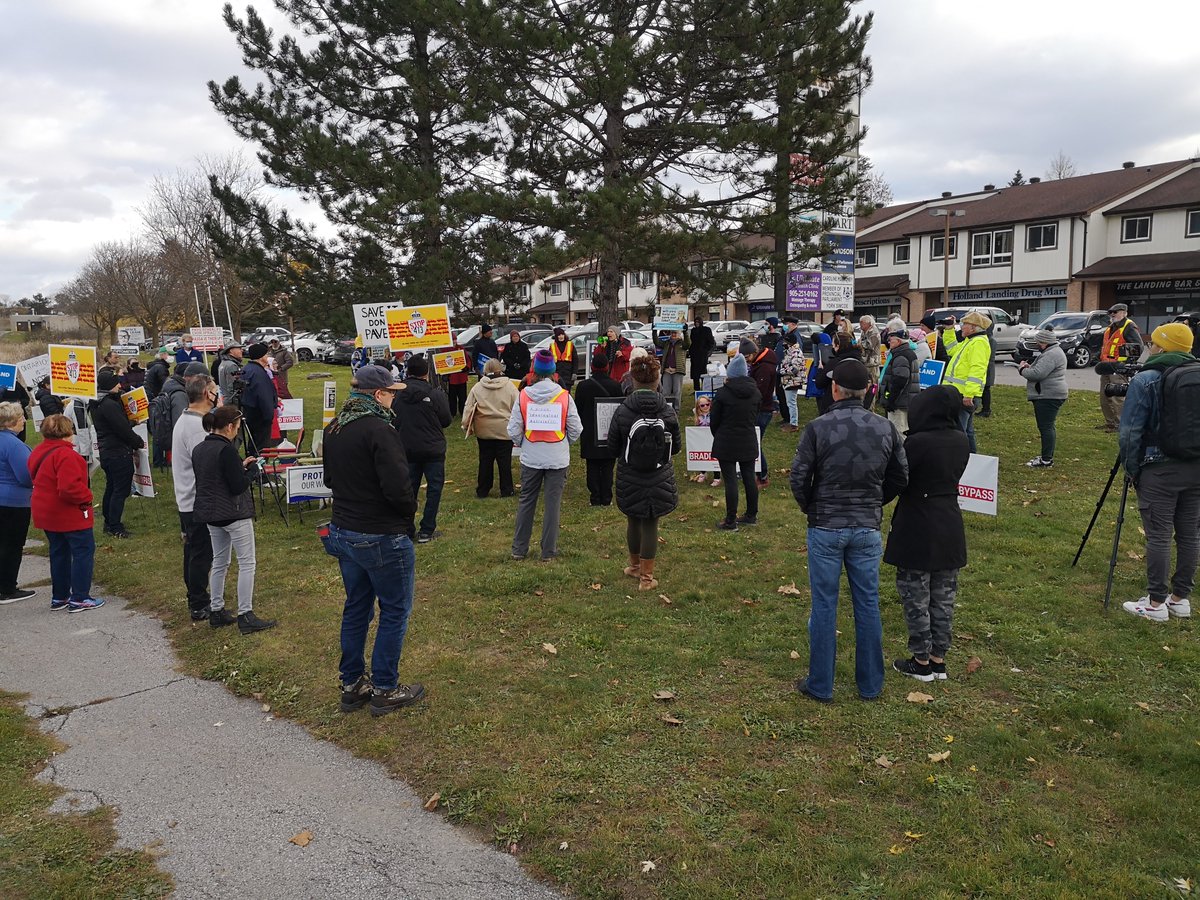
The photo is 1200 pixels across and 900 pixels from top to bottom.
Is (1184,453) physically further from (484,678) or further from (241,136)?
(241,136)

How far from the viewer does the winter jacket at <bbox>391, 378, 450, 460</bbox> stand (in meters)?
8.55

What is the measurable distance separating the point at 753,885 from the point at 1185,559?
4.48 m

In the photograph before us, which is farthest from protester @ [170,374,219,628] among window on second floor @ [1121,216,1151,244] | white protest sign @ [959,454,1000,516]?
window on second floor @ [1121,216,1151,244]

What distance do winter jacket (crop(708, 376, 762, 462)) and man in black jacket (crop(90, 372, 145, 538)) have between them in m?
6.52

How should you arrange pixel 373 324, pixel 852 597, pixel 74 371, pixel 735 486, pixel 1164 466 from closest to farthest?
pixel 852 597 < pixel 1164 466 < pixel 735 486 < pixel 74 371 < pixel 373 324

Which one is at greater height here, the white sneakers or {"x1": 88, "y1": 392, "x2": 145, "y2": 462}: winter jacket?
{"x1": 88, "y1": 392, "x2": 145, "y2": 462}: winter jacket

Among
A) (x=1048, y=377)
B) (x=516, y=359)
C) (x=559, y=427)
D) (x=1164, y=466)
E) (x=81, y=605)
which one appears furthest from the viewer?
(x=516, y=359)

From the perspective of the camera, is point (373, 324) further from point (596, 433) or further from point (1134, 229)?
point (1134, 229)

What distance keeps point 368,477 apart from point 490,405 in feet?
16.7

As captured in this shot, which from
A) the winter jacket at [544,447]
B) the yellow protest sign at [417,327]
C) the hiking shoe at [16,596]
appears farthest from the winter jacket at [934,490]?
the yellow protest sign at [417,327]

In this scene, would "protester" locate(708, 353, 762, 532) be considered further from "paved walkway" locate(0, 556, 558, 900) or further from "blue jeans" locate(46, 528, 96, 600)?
"blue jeans" locate(46, 528, 96, 600)

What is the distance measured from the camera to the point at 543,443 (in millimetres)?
7770

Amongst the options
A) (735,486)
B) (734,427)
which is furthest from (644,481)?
(735,486)

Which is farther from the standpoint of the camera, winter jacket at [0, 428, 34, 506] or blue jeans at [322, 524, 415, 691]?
winter jacket at [0, 428, 34, 506]
